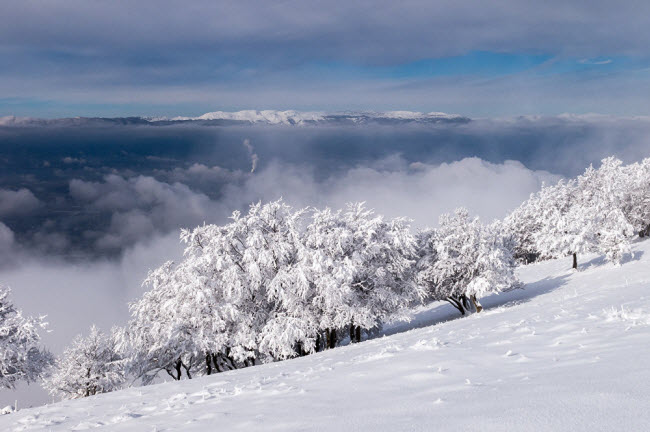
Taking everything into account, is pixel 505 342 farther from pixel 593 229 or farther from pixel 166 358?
pixel 593 229

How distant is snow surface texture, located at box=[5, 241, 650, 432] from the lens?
17.4 feet

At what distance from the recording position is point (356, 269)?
30.8 metres

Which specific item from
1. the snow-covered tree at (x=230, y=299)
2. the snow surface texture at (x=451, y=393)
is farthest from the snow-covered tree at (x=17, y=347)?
the snow surface texture at (x=451, y=393)

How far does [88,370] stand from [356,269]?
3325 centimetres

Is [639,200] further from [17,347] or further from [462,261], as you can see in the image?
[17,347]

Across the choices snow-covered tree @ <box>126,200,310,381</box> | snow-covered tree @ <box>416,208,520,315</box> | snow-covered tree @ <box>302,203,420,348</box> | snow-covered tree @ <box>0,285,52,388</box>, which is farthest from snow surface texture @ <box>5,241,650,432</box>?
snow-covered tree @ <box>0,285,52,388</box>

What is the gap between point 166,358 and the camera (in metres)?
32.7

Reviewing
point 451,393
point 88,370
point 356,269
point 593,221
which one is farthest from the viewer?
point 593,221

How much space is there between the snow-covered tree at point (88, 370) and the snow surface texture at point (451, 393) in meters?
34.7

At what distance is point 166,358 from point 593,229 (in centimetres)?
4907

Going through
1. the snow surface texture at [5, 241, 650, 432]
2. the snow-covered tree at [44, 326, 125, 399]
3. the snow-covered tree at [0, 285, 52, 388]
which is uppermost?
the snow surface texture at [5, 241, 650, 432]

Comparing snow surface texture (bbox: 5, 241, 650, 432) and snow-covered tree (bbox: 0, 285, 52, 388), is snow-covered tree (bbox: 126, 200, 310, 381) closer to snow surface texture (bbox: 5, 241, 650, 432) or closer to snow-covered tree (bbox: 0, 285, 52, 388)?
snow-covered tree (bbox: 0, 285, 52, 388)

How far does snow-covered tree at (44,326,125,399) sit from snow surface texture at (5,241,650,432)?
34.7 meters

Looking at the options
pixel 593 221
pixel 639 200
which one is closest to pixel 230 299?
pixel 593 221
